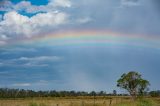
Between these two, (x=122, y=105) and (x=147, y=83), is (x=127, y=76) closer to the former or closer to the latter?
(x=147, y=83)

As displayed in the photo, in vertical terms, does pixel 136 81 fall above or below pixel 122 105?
above

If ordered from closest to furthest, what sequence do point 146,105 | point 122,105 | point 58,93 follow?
1. point 122,105
2. point 146,105
3. point 58,93

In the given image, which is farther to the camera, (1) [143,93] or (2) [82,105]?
(1) [143,93]

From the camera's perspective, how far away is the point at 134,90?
68.7 meters

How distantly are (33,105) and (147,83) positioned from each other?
4011 cm

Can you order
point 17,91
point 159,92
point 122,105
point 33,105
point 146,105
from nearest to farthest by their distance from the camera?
point 33,105, point 122,105, point 146,105, point 159,92, point 17,91

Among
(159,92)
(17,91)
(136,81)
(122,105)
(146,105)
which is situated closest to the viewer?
(122,105)

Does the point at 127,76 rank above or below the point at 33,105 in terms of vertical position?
above

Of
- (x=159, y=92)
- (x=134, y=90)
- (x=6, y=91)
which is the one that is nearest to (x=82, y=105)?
(x=134, y=90)

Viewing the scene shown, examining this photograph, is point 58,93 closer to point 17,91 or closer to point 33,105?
point 17,91

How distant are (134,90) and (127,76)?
3.31 meters

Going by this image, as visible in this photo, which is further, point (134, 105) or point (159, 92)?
point (159, 92)

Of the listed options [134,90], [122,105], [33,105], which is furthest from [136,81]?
[33,105]

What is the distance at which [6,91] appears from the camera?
5468 inches
